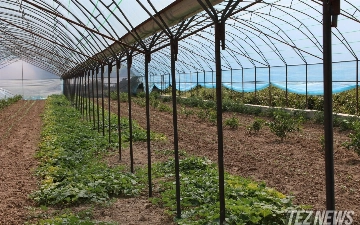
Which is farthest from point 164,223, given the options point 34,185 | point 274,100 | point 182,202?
point 274,100

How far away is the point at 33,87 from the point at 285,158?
44277mm

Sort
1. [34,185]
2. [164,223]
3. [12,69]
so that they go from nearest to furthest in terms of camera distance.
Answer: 1. [164,223]
2. [34,185]
3. [12,69]

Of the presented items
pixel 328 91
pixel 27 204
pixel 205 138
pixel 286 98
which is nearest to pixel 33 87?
pixel 286 98

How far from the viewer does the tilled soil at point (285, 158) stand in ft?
24.3

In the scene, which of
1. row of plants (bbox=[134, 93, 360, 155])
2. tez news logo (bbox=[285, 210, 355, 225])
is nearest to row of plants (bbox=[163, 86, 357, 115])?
row of plants (bbox=[134, 93, 360, 155])

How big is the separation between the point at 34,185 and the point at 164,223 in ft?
11.3

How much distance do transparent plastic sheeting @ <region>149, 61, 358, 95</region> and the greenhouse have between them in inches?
2.3

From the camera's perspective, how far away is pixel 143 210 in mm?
6953

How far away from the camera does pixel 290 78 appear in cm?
2150

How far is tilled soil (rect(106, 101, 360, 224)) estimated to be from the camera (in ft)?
24.3

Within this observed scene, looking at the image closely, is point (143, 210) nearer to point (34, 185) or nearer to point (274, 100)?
point (34, 185)

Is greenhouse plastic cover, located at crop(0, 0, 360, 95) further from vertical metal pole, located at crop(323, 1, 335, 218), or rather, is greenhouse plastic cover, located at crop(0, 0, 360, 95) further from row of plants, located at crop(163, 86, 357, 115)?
vertical metal pole, located at crop(323, 1, 335, 218)

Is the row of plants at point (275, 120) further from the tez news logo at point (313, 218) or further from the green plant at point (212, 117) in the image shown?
the tez news logo at point (313, 218)

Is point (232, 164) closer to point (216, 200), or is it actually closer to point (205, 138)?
point (216, 200)
